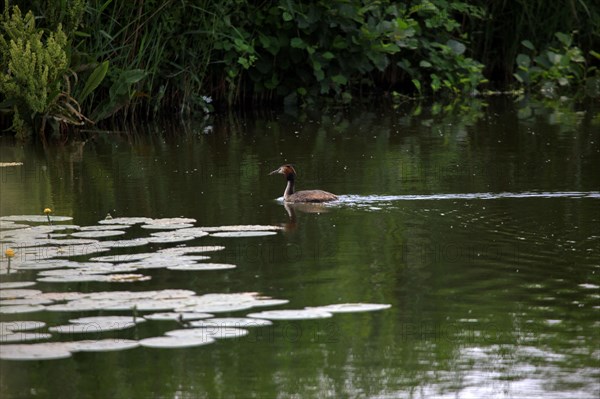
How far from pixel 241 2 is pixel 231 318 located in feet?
41.5

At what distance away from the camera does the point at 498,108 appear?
64.1 feet

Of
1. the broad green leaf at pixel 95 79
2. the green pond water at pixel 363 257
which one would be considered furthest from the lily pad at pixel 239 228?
the broad green leaf at pixel 95 79

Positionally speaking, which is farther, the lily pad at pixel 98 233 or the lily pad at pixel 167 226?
the lily pad at pixel 167 226

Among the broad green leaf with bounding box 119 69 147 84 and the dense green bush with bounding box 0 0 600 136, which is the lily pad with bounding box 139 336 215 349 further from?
the broad green leaf with bounding box 119 69 147 84

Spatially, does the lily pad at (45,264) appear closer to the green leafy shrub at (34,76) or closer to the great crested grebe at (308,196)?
the great crested grebe at (308,196)

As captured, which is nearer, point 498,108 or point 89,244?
point 89,244

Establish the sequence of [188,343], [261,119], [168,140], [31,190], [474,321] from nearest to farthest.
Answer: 1. [188,343]
2. [474,321]
3. [31,190]
4. [168,140]
5. [261,119]

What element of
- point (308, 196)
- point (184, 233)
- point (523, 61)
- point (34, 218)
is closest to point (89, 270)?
point (184, 233)

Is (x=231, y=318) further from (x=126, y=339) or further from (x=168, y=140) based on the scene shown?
(x=168, y=140)

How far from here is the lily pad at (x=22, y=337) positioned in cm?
641

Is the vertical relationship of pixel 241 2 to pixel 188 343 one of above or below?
above

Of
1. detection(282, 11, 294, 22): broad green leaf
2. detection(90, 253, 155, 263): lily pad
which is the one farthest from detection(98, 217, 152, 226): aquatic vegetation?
detection(282, 11, 294, 22): broad green leaf

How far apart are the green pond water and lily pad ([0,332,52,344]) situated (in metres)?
0.10

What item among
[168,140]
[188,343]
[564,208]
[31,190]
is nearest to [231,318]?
[188,343]
